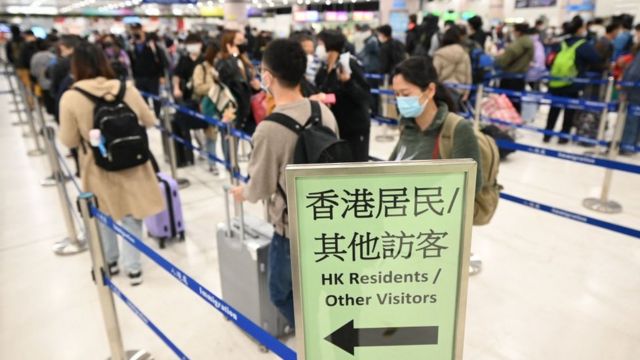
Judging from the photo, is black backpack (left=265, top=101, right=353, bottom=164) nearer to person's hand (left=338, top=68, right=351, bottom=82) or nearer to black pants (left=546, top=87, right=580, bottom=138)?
person's hand (left=338, top=68, right=351, bottom=82)

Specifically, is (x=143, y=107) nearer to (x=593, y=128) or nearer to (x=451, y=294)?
(x=451, y=294)

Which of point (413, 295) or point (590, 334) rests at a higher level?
point (413, 295)

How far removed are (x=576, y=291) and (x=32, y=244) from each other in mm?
4573

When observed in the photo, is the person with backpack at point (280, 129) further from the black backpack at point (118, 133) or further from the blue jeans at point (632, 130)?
the blue jeans at point (632, 130)

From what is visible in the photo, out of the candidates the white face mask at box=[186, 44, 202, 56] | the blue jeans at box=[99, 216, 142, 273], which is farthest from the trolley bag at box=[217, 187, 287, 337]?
the white face mask at box=[186, 44, 202, 56]

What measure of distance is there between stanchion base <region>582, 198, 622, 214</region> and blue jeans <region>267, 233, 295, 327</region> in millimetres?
3677

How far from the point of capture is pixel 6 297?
3338mm

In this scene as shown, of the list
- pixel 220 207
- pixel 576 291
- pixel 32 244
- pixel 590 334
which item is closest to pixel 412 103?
pixel 590 334

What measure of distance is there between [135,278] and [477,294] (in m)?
2.55

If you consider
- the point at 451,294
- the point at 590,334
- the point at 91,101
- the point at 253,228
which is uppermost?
the point at 91,101

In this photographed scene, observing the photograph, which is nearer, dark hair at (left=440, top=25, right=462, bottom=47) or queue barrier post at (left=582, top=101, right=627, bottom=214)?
queue barrier post at (left=582, top=101, right=627, bottom=214)

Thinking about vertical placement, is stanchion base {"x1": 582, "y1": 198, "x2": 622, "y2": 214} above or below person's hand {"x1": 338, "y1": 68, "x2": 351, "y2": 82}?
below

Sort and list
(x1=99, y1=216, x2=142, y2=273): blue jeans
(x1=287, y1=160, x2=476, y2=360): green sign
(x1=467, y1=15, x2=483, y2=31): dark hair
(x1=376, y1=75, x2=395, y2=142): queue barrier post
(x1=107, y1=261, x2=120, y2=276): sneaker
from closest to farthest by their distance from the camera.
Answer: (x1=287, y1=160, x2=476, y2=360): green sign, (x1=99, y1=216, x2=142, y2=273): blue jeans, (x1=107, y1=261, x2=120, y2=276): sneaker, (x1=467, y1=15, x2=483, y2=31): dark hair, (x1=376, y1=75, x2=395, y2=142): queue barrier post

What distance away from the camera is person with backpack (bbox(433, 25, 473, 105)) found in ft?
18.3
